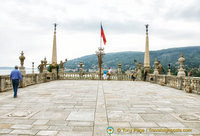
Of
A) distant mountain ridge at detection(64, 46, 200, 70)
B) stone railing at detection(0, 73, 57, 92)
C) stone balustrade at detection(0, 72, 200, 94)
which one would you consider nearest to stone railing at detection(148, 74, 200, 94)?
stone balustrade at detection(0, 72, 200, 94)

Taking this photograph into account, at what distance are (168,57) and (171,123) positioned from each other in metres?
147

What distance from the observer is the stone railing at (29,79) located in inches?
390

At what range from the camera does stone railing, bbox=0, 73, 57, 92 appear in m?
9.91

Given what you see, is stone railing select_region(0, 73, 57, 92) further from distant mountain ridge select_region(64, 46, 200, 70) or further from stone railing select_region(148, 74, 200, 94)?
distant mountain ridge select_region(64, 46, 200, 70)

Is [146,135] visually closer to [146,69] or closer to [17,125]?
[17,125]

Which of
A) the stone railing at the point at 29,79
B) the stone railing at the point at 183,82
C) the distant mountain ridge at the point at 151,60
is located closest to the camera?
the stone railing at the point at 183,82

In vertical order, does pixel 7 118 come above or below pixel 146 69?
below

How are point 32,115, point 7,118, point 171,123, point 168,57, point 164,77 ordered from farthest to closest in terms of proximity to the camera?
point 168,57, point 164,77, point 32,115, point 7,118, point 171,123

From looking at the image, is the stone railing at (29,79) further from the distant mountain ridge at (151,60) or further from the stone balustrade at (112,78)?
the distant mountain ridge at (151,60)

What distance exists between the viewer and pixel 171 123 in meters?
3.94

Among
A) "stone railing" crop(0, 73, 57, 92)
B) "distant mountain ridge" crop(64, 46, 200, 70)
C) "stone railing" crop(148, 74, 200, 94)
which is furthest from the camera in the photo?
"distant mountain ridge" crop(64, 46, 200, 70)

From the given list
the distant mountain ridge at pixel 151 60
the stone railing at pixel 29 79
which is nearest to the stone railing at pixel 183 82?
the stone railing at pixel 29 79

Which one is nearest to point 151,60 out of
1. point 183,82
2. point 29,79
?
point 183,82

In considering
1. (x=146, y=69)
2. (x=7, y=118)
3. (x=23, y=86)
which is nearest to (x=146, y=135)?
(x=7, y=118)
